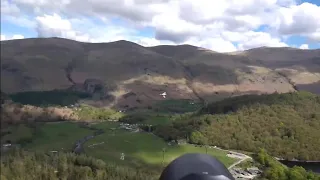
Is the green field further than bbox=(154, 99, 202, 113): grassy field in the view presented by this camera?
No

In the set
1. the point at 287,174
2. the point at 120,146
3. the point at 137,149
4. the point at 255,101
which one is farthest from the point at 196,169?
the point at 255,101

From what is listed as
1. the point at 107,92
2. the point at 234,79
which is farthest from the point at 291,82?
the point at 107,92

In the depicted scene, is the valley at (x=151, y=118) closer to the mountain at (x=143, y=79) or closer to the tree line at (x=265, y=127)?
the tree line at (x=265, y=127)

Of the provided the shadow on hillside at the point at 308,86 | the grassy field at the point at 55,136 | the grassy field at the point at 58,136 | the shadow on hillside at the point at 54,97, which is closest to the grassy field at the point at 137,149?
the grassy field at the point at 58,136

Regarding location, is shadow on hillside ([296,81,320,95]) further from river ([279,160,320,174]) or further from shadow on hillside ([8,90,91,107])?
river ([279,160,320,174])

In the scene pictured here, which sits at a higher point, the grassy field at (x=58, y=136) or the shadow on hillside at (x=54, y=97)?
the shadow on hillside at (x=54, y=97)

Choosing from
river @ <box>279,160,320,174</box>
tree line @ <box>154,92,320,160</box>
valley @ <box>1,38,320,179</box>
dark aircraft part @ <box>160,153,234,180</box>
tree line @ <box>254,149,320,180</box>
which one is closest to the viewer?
dark aircraft part @ <box>160,153,234,180</box>

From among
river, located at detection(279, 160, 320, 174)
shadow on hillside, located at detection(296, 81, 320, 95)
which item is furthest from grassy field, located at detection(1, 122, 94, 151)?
shadow on hillside, located at detection(296, 81, 320, 95)

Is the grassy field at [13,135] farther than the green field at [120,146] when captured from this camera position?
No

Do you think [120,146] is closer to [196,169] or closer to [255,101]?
[255,101]

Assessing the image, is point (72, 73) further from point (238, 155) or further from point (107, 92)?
point (238, 155)
